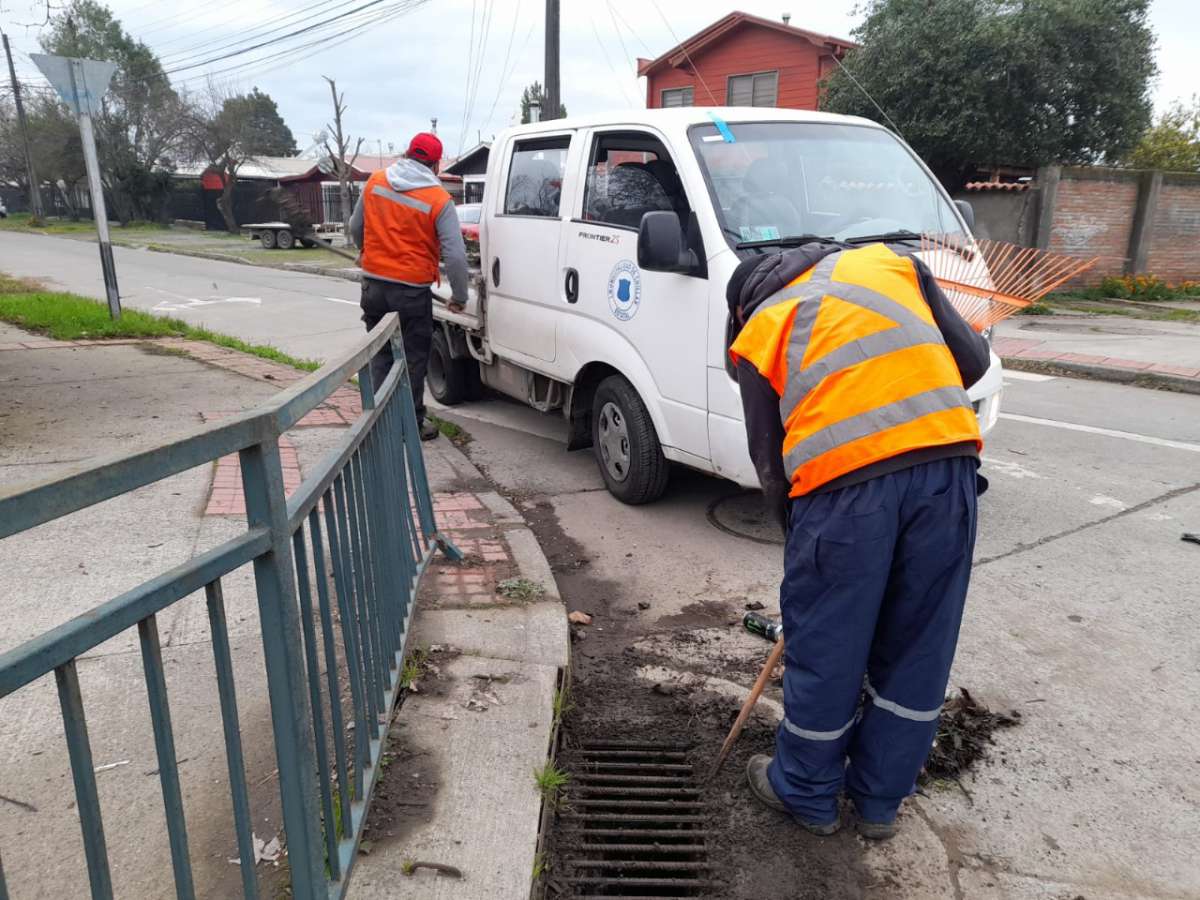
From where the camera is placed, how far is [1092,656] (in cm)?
355

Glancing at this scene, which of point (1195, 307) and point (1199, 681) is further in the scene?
point (1195, 307)

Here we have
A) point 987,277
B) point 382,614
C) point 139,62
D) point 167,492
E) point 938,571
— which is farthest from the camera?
point 139,62

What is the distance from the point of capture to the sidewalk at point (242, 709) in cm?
221

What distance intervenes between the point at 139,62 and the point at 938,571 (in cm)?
6615

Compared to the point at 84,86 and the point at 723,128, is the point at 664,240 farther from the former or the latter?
the point at 84,86

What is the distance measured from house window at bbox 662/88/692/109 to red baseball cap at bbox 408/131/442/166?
2168 centimetres

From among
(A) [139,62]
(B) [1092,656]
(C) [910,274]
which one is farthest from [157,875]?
(A) [139,62]

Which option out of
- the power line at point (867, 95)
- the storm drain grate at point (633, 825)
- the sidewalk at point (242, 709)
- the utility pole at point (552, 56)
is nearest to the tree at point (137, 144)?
the utility pole at point (552, 56)

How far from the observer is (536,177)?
18.8ft

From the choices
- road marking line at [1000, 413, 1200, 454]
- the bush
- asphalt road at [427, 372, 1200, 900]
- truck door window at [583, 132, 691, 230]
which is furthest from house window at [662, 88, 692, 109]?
truck door window at [583, 132, 691, 230]

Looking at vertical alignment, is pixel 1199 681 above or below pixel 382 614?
below

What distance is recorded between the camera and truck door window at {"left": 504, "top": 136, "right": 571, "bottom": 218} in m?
5.48

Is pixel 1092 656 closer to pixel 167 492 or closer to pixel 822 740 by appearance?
pixel 822 740

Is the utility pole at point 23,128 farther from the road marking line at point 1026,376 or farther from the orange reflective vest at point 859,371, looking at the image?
the orange reflective vest at point 859,371
